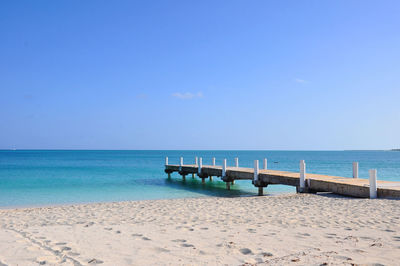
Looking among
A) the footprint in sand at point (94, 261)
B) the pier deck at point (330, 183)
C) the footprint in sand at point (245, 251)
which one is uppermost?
the footprint in sand at point (94, 261)

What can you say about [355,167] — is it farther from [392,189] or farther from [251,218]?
[251,218]

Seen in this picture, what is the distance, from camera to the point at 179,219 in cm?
860

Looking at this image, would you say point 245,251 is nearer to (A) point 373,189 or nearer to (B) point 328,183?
(A) point 373,189

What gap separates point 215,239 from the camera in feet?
19.5

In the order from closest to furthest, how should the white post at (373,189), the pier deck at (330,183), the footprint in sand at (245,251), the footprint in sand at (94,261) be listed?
the footprint in sand at (94,261) → the footprint in sand at (245,251) → the white post at (373,189) → the pier deck at (330,183)

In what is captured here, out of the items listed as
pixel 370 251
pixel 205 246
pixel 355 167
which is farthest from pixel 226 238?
pixel 355 167

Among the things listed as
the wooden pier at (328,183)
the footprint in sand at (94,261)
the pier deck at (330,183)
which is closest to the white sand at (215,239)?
the footprint in sand at (94,261)

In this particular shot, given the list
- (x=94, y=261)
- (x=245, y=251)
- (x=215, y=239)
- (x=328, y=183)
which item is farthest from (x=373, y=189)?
(x=94, y=261)

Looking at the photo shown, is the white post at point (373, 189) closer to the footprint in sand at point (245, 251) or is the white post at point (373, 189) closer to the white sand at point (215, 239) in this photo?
the white sand at point (215, 239)

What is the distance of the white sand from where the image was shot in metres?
4.68

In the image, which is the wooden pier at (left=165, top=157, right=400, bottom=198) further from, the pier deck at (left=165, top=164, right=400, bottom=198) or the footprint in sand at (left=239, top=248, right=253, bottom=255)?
the footprint in sand at (left=239, top=248, right=253, bottom=255)

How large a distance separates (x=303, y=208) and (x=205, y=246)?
569 centimetres

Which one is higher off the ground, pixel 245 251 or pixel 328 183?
pixel 245 251

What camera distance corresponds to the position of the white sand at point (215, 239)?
4680mm
